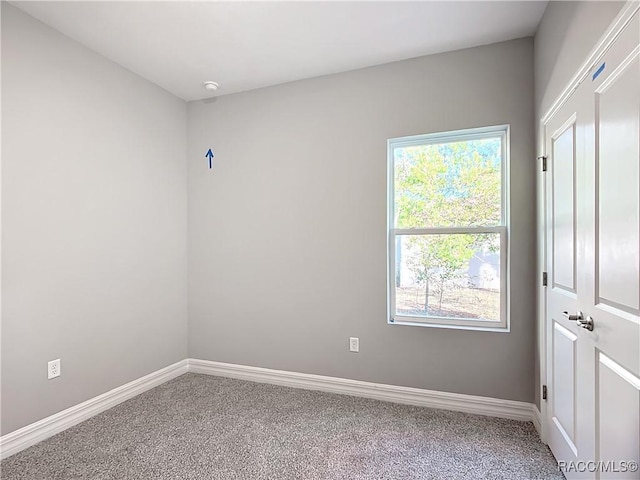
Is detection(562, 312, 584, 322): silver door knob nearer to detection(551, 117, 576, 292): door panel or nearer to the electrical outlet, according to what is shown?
detection(551, 117, 576, 292): door panel

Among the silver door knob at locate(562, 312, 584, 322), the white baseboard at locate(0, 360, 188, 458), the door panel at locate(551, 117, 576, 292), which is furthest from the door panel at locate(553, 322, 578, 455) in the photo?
the white baseboard at locate(0, 360, 188, 458)

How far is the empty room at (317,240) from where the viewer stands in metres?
1.73

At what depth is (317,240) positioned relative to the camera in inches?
119

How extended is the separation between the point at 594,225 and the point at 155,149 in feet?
10.6

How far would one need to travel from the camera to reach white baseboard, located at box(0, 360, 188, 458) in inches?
81.4

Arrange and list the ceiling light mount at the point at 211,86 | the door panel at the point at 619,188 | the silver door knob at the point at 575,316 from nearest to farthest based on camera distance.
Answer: the door panel at the point at 619,188 < the silver door knob at the point at 575,316 < the ceiling light mount at the point at 211,86

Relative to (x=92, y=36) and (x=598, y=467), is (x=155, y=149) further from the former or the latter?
(x=598, y=467)

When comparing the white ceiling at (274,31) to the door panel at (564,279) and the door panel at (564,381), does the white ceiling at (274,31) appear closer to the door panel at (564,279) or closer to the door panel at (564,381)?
the door panel at (564,279)

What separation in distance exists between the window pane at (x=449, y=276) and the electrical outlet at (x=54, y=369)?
2.46m

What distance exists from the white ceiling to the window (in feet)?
2.20

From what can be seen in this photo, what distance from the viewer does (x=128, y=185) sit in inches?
114

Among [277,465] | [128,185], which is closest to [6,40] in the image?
[128,185]


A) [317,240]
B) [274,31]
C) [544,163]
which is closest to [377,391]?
[317,240]

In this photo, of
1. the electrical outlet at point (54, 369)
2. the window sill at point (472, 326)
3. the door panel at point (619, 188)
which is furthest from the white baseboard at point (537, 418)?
the electrical outlet at point (54, 369)
